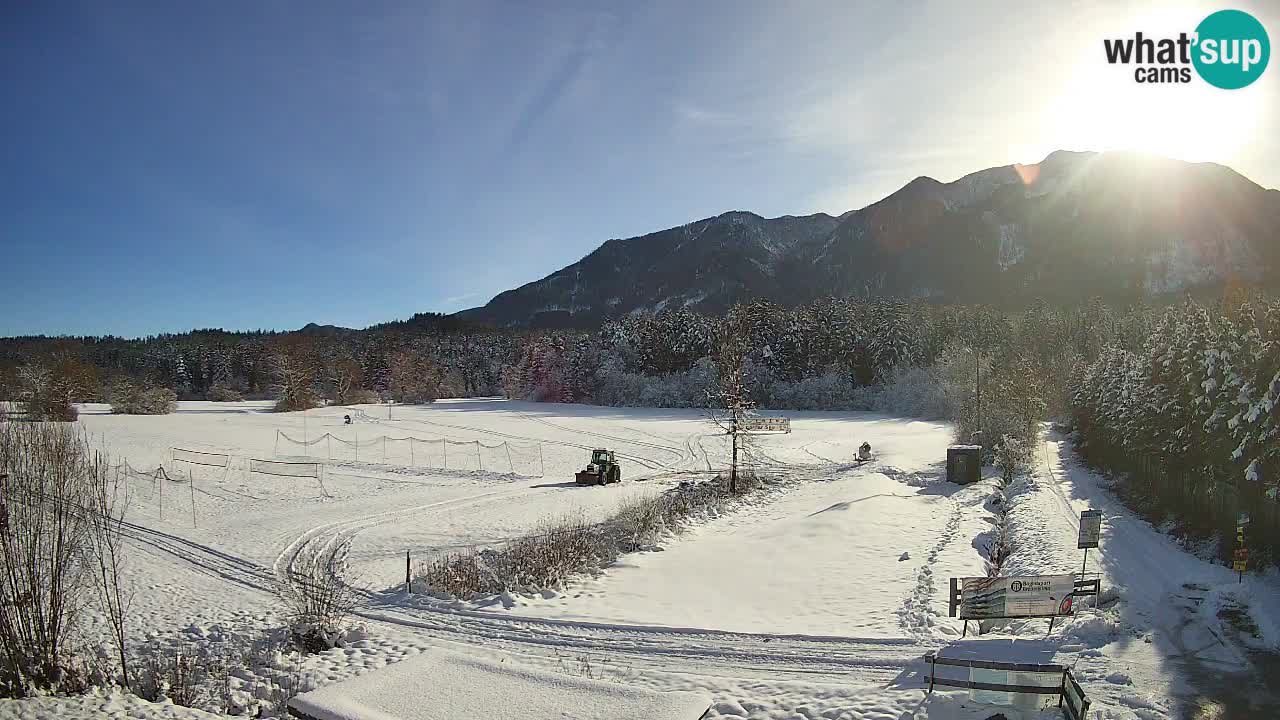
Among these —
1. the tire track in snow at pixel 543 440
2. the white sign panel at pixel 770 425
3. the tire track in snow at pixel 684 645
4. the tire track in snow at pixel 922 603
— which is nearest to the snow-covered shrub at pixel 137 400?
the tire track in snow at pixel 543 440

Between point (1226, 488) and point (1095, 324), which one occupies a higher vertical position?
point (1095, 324)

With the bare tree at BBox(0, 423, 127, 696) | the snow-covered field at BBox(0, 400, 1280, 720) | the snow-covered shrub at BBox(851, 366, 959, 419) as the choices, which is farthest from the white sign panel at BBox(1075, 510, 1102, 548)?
the snow-covered shrub at BBox(851, 366, 959, 419)

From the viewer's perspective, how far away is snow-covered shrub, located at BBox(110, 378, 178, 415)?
72.8 m

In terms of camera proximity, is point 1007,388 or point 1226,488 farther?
point 1007,388

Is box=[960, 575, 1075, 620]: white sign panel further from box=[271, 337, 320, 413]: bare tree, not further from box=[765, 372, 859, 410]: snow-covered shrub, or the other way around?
box=[271, 337, 320, 413]: bare tree

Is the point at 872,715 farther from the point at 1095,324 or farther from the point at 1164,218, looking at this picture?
the point at 1164,218

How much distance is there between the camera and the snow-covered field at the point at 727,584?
Result: 38.6ft

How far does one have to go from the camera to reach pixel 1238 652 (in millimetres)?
12297

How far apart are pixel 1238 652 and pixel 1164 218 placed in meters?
223

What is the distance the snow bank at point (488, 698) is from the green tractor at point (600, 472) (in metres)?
25.3

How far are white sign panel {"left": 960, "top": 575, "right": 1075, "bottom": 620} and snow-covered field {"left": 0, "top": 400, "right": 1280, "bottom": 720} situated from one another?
1.90 ft

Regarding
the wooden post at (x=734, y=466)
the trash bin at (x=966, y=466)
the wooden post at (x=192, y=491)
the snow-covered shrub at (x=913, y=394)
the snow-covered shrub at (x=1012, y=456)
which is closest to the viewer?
the wooden post at (x=192, y=491)

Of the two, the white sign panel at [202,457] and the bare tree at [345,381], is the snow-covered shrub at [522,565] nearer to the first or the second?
the white sign panel at [202,457]

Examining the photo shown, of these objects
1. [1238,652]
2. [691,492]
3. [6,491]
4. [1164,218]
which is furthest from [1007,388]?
[1164,218]
